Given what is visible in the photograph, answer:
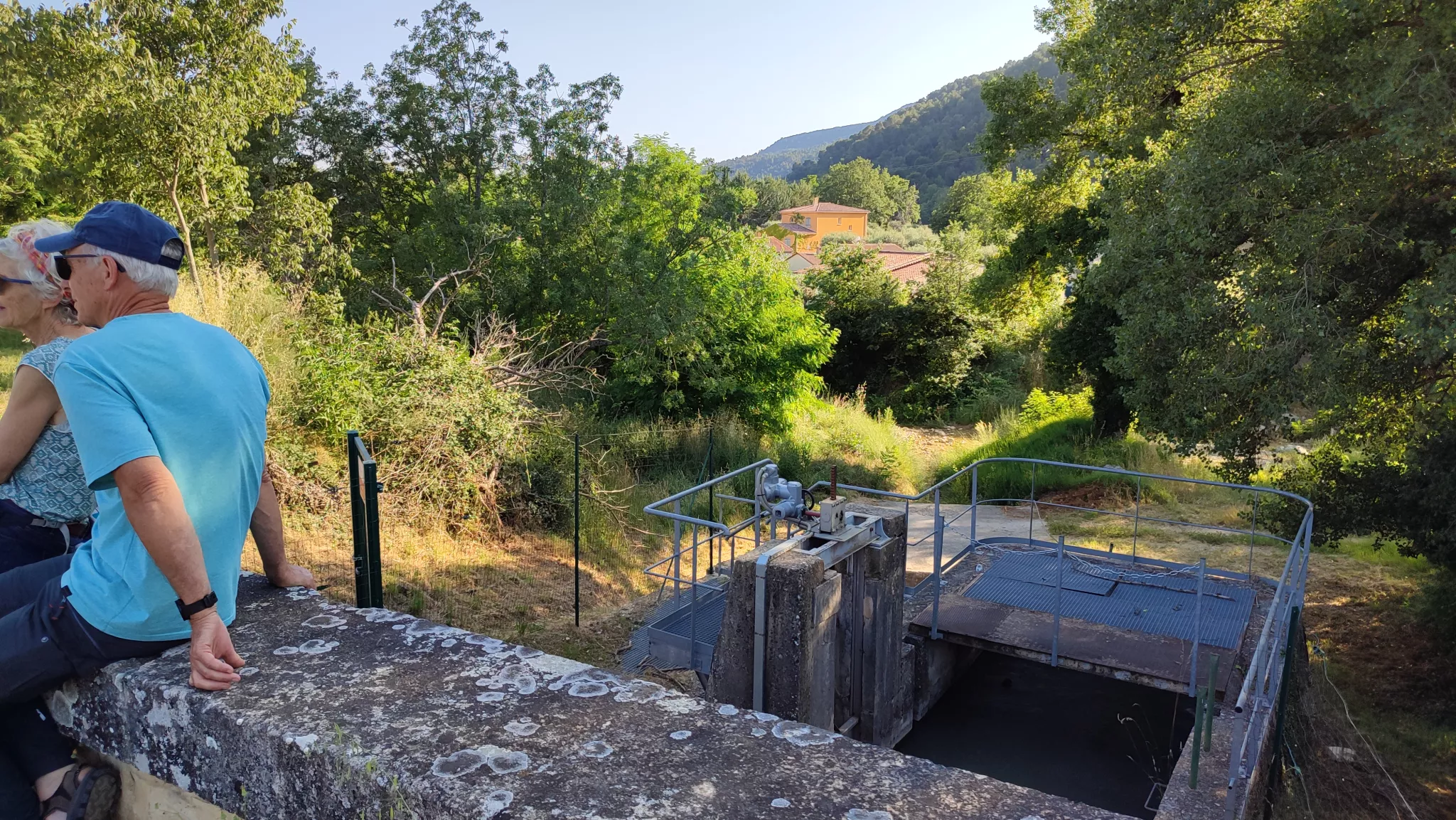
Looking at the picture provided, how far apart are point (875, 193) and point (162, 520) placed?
348ft

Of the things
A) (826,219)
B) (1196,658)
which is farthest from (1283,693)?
(826,219)

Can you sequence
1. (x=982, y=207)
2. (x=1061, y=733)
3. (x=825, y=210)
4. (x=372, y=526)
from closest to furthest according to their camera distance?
1. (x=372, y=526)
2. (x=1061, y=733)
3. (x=982, y=207)
4. (x=825, y=210)

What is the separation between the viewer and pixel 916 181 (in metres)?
112

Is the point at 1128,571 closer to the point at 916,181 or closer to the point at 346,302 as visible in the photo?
the point at 346,302

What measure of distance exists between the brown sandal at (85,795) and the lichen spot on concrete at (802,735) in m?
1.53

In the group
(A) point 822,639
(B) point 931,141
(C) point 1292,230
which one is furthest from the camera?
(B) point 931,141

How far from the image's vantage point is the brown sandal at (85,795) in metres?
2.03

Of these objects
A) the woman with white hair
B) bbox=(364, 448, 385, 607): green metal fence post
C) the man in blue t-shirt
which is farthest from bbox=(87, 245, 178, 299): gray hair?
bbox=(364, 448, 385, 607): green metal fence post

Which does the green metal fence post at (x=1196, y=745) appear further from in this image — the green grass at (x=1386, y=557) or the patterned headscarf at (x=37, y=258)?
the green grass at (x=1386, y=557)

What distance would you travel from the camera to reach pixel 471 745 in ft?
5.60

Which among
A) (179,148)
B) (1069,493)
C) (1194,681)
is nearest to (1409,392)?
(1194,681)

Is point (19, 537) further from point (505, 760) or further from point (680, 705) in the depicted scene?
point (680, 705)

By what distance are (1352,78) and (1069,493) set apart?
32.2 feet

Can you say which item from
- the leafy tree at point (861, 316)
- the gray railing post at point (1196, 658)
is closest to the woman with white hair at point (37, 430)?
the gray railing post at point (1196, 658)
